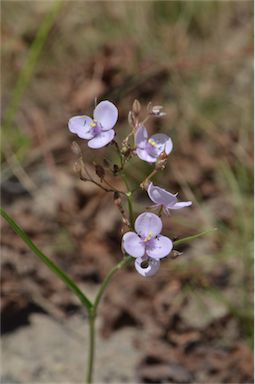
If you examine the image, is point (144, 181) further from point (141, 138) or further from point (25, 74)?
point (25, 74)

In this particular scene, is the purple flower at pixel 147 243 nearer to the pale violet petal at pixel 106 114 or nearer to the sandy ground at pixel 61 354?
the pale violet petal at pixel 106 114

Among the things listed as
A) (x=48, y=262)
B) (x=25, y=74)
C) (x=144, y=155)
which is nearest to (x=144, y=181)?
(x=144, y=155)

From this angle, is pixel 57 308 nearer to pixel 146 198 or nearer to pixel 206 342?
pixel 206 342

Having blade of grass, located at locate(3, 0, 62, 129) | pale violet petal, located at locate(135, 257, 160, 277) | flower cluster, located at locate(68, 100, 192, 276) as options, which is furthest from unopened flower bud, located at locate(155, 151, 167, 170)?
blade of grass, located at locate(3, 0, 62, 129)

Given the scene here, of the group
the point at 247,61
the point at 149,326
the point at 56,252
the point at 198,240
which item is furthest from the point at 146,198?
the point at 247,61

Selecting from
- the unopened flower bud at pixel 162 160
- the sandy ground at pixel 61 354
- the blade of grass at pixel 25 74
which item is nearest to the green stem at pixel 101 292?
the unopened flower bud at pixel 162 160

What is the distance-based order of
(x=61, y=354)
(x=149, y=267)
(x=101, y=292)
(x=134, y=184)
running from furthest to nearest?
(x=134, y=184) < (x=61, y=354) < (x=101, y=292) < (x=149, y=267)

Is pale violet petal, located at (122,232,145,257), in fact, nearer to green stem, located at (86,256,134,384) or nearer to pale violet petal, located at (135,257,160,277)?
pale violet petal, located at (135,257,160,277)
